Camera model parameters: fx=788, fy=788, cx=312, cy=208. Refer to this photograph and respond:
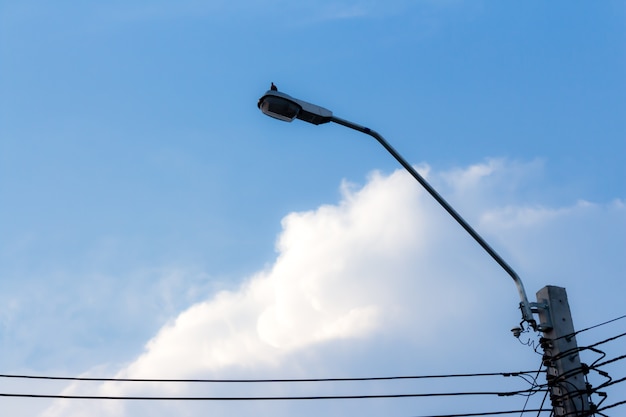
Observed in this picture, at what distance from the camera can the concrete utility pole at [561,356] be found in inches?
400

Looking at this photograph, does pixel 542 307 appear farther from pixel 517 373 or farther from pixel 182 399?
pixel 182 399

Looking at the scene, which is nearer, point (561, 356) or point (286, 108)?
point (561, 356)

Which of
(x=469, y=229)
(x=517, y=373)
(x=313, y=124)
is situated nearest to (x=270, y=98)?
(x=313, y=124)

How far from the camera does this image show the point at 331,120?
1114cm

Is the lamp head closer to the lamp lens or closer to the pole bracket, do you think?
the lamp lens

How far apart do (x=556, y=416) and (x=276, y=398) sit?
4818 millimetres

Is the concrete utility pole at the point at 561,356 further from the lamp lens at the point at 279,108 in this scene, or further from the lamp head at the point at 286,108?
the lamp lens at the point at 279,108

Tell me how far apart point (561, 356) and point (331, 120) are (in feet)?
14.6

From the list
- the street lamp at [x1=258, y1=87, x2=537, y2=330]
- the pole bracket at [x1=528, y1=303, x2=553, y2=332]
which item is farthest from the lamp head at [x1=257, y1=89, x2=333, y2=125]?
the pole bracket at [x1=528, y1=303, x2=553, y2=332]

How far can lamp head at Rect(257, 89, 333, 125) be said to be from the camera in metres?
10.6

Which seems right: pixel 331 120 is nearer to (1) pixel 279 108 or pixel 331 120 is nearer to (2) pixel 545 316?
(1) pixel 279 108

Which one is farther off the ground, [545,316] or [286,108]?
[286,108]

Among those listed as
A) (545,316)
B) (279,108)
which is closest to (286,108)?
(279,108)

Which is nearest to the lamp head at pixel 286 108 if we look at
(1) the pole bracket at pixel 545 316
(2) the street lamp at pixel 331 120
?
(2) the street lamp at pixel 331 120
